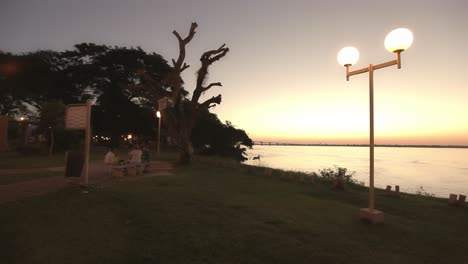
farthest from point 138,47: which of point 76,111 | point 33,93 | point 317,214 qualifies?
point 317,214

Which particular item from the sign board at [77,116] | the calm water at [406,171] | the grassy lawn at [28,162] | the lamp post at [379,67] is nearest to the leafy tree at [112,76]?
the grassy lawn at [28,162]

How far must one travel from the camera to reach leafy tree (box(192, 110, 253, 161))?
40.3 meters

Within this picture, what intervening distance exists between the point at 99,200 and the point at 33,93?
106 feet

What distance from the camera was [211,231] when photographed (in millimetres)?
4477

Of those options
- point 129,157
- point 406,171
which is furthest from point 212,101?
point 406,171

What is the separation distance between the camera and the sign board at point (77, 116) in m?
7.90

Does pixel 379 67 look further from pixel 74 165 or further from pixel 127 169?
pixel 127 169

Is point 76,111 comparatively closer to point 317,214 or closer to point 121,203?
point 121,203

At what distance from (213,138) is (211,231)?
118 feet

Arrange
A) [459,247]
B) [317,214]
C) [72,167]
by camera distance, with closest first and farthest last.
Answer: [459,247] → [317,214] → [72,167]

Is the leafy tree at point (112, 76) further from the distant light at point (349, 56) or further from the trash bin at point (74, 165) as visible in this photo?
the distant light at point (349, 56)

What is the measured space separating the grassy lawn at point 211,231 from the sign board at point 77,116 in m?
1.96

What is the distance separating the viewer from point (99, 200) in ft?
20.8

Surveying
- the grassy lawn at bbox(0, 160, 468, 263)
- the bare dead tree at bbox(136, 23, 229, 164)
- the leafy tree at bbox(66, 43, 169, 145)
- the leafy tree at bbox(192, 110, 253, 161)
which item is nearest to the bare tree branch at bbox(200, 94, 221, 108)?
the bare dead tree at bbox(136, 23, 229, 164)
